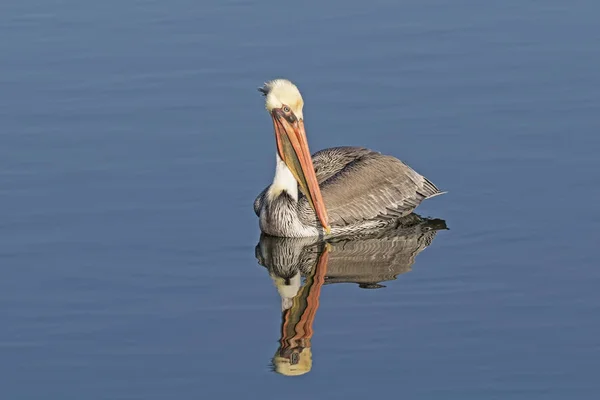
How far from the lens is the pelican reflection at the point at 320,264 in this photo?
33.0 feet

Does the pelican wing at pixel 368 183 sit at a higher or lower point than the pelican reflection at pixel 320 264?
higher

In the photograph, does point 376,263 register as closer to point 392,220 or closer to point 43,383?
point 392,220

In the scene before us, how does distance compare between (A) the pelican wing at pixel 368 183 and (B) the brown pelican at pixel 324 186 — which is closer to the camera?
(B) the brown pelican at pixel 324 186

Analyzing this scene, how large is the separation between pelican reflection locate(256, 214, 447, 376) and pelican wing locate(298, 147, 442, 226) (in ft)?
0.65

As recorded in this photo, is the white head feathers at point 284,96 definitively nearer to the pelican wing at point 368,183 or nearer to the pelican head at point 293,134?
the pelican head at point 293,134

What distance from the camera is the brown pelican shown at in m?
12.0

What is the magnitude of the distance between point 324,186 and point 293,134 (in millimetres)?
766

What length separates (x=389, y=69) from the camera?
48.1 feet

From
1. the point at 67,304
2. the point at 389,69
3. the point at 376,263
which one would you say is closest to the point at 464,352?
→ the point at 376,263

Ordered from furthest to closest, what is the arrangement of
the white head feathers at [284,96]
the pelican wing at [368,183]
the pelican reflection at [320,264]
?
the pelican wing at [368,183] < the white head feathers at [284,96] < the pelican reflection at [320,264]

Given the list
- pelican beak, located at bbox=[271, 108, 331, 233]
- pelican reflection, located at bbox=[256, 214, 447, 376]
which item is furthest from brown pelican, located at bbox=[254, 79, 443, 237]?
pelican reflection, located at bbox=[256, 214, 447, 376]

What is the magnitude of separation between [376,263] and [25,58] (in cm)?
572

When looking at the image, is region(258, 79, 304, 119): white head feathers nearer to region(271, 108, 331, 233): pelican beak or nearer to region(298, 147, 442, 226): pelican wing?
region(271, 108, 331, 233): pelican beak

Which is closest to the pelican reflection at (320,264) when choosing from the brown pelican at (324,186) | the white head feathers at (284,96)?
the brown pelican at (324,186)
